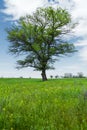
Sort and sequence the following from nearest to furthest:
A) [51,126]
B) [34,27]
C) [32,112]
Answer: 1. [51,126]
2. [32,112]
3. [34,27]

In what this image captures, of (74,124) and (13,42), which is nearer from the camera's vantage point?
(74,124)

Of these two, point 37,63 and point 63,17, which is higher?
point 63,17

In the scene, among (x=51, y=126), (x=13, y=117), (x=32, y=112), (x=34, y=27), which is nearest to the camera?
(x=51, y=126)

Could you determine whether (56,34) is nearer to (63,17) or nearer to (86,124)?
(63,17)

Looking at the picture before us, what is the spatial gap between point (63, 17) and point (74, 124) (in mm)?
46002

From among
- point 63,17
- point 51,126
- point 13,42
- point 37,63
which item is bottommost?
point 51,126

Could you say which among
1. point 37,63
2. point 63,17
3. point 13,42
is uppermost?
point 63,17

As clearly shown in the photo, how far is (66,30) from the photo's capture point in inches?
2148

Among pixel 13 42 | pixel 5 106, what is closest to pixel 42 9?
pixel 13 42

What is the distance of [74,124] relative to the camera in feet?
27.2

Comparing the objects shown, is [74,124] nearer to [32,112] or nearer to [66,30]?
[32,112]

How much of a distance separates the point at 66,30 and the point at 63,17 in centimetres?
232

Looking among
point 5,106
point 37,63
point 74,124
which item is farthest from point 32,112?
point 37,63

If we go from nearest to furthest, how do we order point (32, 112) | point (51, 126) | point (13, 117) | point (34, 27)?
point (51, 126) → point (13, 117) → point (32, 112) → point (34, 27)
